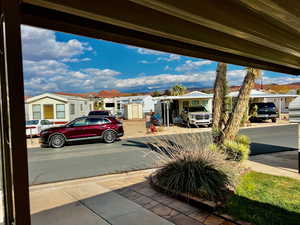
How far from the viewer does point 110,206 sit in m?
3.91

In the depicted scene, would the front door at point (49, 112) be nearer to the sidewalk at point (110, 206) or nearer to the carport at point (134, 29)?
the sidewalk at point (110, 206)

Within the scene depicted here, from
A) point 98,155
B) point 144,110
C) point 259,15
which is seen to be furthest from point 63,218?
point 144,110

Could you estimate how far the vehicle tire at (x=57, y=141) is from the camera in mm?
11508

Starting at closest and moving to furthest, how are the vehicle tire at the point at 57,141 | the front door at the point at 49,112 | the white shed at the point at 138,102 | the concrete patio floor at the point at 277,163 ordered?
the concrete patio floor at the point at 277,163, the vehicle tire at the point at 57,141, the front door at the point at 49,112, the white shed at the point at 138,102

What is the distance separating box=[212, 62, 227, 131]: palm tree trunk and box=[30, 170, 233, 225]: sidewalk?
3102 mm

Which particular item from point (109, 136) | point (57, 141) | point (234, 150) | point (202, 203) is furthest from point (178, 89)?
point (202, 203)

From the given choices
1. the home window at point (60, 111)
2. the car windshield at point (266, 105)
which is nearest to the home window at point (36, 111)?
the home window at point (60, 111)

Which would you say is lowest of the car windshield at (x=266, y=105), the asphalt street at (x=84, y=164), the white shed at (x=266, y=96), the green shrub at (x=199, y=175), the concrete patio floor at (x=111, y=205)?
the asphalt street at (x=84, y=164)

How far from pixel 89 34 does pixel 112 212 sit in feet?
9.45

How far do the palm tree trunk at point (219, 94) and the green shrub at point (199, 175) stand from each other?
2.17m

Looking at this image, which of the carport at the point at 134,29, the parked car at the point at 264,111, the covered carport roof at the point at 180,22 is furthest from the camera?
the parked car at the point at 264,111

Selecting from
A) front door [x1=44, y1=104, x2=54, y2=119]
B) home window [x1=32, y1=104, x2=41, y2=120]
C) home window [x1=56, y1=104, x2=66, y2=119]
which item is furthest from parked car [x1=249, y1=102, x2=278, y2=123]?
home window [x1=32, y1=104, x2=41, y2=120]

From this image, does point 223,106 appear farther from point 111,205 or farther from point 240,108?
point 111,205

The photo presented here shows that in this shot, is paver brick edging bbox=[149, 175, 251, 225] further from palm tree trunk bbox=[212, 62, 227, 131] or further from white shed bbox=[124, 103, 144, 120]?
white shed bbox=[124, 103, 144, 120]
